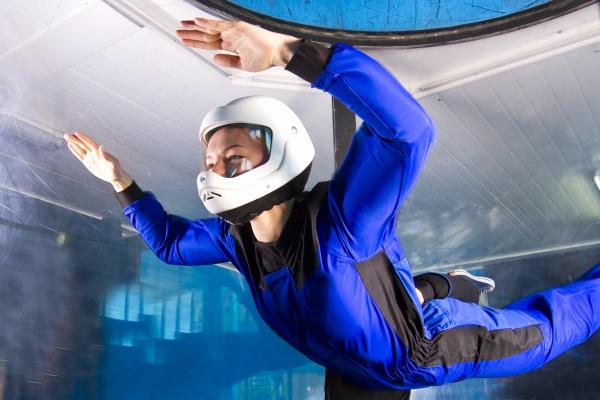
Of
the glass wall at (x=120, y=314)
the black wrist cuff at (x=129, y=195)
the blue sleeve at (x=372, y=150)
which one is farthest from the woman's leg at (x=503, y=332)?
the glass wall at (x=120, y=314)

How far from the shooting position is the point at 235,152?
81 cm

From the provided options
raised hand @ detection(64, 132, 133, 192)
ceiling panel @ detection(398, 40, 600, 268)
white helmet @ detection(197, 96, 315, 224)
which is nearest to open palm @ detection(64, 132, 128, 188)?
raised hand @ detection(64, 132, 133, 192)

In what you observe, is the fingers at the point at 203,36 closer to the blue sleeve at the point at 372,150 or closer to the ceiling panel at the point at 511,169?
the blue sleeve at the point at 372,150

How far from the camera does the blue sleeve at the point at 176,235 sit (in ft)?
3.45

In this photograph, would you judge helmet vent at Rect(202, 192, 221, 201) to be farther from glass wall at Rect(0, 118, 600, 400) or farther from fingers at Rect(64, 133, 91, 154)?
glass wall at Rect(0, 118, 600, 400)

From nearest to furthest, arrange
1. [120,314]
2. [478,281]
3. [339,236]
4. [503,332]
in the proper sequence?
[339,236] → [503,332] → [478,281] → [120,314]

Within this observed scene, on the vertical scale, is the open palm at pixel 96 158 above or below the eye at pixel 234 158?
above

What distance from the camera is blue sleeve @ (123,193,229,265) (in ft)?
3.45

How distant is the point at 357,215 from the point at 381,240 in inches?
3.9

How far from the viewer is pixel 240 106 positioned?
2.74 feet

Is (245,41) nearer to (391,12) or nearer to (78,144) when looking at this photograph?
(78,144)

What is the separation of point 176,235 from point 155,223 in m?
0.05

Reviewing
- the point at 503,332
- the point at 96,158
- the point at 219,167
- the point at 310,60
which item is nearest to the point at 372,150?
the point at 310,60

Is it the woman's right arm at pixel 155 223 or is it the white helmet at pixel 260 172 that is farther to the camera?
the woman's right arm at pixel 155 223
